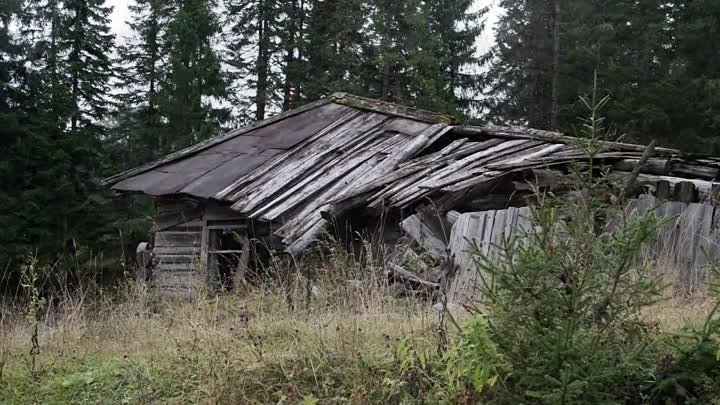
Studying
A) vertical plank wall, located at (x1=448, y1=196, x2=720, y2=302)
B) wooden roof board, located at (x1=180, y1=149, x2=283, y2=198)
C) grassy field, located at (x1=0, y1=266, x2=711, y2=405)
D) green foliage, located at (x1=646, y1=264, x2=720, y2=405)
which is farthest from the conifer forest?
green foliage, located at (x1=646, y1=264, x2=720, y2=405)

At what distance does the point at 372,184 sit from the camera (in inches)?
389

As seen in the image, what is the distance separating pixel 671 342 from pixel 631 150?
281 inches

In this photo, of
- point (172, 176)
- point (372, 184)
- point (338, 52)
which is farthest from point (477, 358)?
point (338, 52)

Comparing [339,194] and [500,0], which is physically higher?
[500,0]

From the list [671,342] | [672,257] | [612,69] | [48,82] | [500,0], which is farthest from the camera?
[500,0]

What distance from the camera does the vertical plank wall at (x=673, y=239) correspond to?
6926 mm

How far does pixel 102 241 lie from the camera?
22.3 metres

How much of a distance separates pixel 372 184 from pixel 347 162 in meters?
1.79

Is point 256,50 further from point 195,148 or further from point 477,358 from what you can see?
point 477,358

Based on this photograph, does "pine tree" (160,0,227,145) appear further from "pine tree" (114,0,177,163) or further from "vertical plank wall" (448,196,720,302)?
"vertical plank wall" (448,196,720,302)

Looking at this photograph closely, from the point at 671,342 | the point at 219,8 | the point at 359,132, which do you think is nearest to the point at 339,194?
the point at 359,132

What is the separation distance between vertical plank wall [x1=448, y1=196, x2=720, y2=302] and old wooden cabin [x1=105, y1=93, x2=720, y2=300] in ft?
0.05

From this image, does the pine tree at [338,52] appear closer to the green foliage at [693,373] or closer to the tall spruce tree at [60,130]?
the tall spruce tree at [60,130]

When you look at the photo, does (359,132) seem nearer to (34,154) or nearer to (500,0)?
(34,154)
